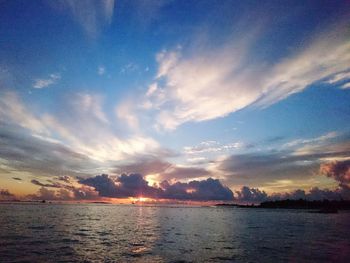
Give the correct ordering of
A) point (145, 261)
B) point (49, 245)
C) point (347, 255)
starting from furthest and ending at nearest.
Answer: point (49, 245) < point (347, 255) < point (145, 261)

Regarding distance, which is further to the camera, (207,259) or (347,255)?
(347,255)

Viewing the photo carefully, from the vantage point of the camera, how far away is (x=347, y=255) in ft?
131

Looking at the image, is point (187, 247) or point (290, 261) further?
point (187, 247)

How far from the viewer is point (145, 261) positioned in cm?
3412

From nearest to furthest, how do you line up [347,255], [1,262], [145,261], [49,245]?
[1,262] < [145,261] < [347,255] < [49,245]

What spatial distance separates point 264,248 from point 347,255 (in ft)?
37.7

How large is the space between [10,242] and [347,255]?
50051 mm

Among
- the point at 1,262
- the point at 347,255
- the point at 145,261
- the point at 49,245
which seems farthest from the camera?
the point at 49,245

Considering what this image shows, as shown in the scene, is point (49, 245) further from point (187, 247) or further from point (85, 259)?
point (187, 247)

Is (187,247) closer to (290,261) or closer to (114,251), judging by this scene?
(114,251)

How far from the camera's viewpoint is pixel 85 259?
1357 inches

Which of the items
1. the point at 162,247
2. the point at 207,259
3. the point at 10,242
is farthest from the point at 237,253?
the point at 10,242

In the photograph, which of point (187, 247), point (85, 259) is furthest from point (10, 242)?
point (187, 247)

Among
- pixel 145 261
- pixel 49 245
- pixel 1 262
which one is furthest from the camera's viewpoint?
pixel 49 245
